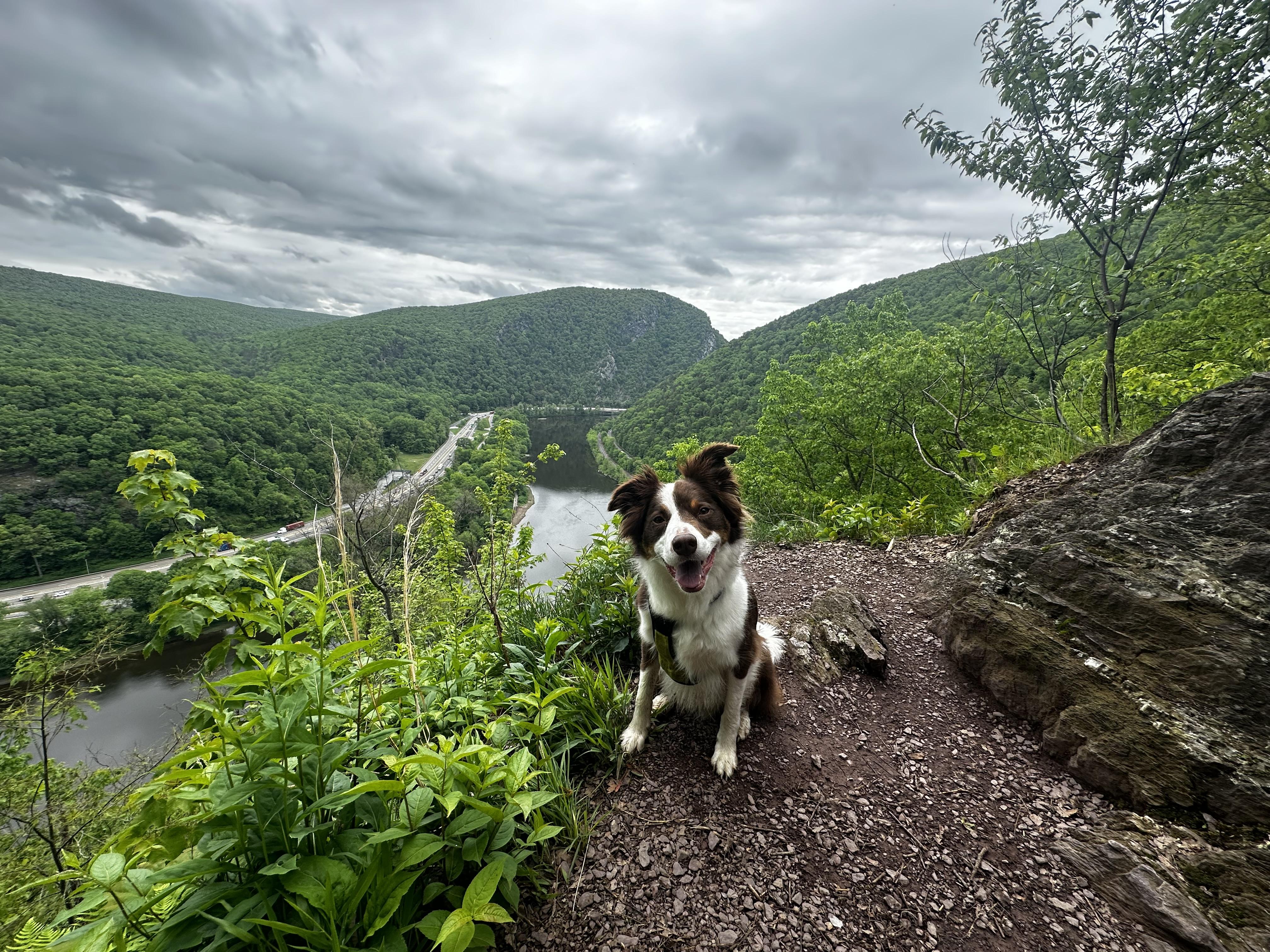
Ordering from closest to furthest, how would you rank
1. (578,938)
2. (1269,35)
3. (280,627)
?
(280,627), (578,938), (1269,35)

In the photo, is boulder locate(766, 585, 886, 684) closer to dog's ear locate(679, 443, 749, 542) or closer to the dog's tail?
the dog's tail

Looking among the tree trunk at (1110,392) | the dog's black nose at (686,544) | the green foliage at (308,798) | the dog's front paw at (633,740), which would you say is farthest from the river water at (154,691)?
the tree trunk at (1110,392)

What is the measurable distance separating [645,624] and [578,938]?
1.58m

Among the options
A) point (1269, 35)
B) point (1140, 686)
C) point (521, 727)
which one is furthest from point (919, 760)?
point (1269, 35)

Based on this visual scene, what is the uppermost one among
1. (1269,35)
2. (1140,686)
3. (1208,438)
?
(1269,35)

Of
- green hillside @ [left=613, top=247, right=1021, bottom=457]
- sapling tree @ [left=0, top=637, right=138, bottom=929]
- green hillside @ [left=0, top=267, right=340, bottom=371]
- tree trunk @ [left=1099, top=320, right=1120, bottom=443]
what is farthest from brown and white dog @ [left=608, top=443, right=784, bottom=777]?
green hillside @ [left=0, top=267, right=340, bottom=371]

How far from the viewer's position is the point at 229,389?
4772 centimetres

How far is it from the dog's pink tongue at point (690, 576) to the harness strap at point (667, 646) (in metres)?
0.38

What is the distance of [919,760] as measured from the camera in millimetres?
2965

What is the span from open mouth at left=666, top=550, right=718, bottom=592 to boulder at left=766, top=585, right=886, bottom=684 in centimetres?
174

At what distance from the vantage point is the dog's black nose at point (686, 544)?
8.59ft

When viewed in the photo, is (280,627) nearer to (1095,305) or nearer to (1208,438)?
(1208,438)

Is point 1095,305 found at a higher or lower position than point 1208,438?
higher

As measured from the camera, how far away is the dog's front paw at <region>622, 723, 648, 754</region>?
3.04m
